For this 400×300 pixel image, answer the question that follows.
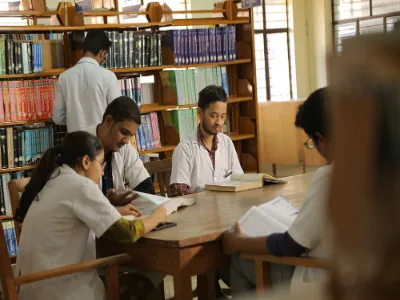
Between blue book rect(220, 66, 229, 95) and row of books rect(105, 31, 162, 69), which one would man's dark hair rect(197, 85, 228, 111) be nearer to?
row of books rect(105, 31, 162, 69)

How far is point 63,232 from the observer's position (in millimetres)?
2555

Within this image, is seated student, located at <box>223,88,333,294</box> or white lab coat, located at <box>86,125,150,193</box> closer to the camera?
seated student, located at <box>223,88,333,294</box>

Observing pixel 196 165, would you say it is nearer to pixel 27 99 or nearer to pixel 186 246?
pixel 186 246

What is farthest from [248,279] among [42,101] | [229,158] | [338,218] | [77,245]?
[42,101]

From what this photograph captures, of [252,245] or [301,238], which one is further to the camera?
[252,245]

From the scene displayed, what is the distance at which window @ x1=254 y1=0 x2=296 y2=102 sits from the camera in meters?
9.05

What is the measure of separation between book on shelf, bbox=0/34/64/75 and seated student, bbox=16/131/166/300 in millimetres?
2573

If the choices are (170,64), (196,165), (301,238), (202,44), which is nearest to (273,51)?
(202,44)

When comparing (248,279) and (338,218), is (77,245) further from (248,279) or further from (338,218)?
(338,218)

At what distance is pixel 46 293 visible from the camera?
8.27 feet

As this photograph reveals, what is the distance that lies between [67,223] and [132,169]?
110 cm

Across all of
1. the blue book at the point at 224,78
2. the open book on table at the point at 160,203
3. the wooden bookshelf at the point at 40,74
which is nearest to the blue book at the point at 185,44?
the blue book at the point at 224,78

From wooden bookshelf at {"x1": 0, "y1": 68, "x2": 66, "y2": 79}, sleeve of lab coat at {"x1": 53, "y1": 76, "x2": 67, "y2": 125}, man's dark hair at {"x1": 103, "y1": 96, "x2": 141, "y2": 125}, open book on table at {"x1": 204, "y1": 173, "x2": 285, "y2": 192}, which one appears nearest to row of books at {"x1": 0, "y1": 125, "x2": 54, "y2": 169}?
sleeve of lab coat at {"x1": 53, "y1": 76, "x2": 67, "y2": 125}

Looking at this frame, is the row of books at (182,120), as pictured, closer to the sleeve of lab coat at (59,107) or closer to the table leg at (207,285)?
the sleeve of lab coat at (59,107)
